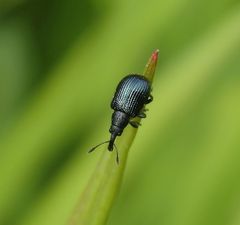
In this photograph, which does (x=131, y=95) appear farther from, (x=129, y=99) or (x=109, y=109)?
(x=109, y=109)

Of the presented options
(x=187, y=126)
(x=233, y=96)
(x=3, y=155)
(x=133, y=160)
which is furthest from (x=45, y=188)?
(x=233, y=96)

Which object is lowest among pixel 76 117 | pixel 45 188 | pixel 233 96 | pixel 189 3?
pixel 45 188

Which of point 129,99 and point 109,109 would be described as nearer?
point 129,99

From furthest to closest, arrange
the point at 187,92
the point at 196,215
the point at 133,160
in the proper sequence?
the point at 187,92 < the point at 133,160 < the point at 196,215

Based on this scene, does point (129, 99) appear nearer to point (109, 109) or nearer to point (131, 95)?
point (131, 95)

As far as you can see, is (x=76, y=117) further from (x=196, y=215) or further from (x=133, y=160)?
(x=196, y=215)

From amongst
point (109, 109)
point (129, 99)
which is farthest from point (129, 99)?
point (109, 109)

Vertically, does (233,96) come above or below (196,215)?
above

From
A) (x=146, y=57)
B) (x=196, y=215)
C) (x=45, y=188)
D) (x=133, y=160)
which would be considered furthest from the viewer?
(x=146, y=57)
